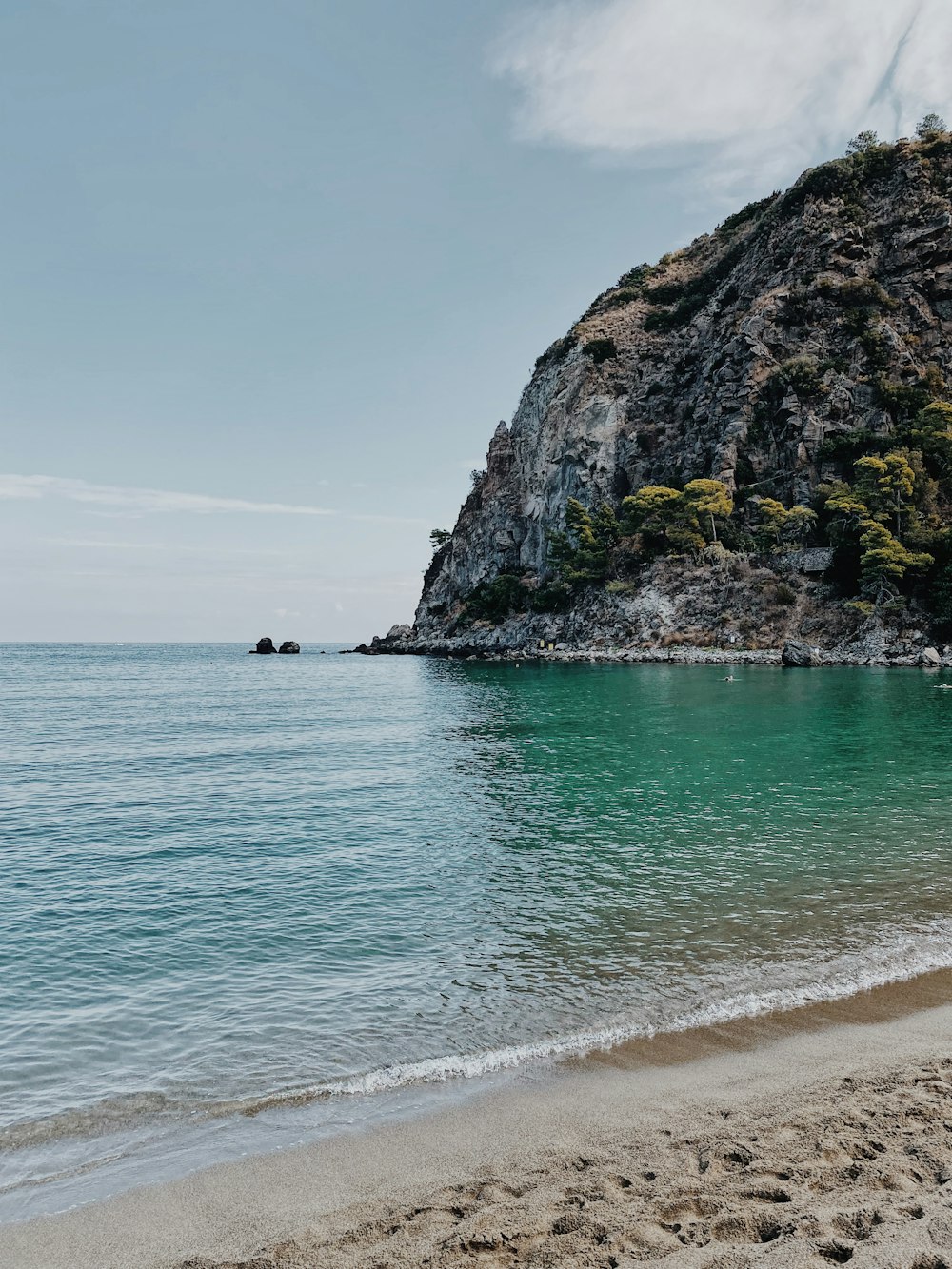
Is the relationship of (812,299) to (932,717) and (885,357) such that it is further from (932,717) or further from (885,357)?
(932,717)

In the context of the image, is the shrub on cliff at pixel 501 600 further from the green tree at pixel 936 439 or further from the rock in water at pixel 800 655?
the green tree at pixel 936 439

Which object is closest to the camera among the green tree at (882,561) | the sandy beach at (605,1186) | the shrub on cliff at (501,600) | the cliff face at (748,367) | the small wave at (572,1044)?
the sandy beach at (605,1186)

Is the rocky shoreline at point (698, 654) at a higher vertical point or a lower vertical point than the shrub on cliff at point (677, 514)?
lower

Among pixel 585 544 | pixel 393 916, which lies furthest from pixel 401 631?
pixel 393 916

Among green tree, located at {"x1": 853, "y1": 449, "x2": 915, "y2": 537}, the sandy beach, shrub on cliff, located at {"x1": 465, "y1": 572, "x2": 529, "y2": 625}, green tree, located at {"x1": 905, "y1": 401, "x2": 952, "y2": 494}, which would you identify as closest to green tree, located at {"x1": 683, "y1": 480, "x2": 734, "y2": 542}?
green tree, located at {"x1": 853, "y1": 449, "x2": 915, "y2": 537}

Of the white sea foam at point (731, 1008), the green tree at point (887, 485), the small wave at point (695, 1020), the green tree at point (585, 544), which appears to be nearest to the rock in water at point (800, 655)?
the green tree at point (887, 485)

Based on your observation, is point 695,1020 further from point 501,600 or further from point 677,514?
point 501,600

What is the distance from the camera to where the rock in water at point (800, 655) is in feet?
240

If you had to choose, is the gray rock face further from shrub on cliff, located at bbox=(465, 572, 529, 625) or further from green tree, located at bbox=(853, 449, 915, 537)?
green tree, located at bbox=(853, 449, 915, 537)

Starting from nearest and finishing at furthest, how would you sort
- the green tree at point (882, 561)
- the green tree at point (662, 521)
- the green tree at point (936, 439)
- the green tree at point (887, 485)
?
the green tree at point (882, 561), the green tree at point (887, 485), the green tree at point (936, 439), the green tree at point (662, 521)

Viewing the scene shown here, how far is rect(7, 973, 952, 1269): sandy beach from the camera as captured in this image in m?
5.24

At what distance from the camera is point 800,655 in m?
73.2

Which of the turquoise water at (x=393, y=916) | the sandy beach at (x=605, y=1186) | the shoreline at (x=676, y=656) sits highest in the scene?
the shoreline at (x=676, y=656)

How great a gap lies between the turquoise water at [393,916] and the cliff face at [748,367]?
6587 cm
